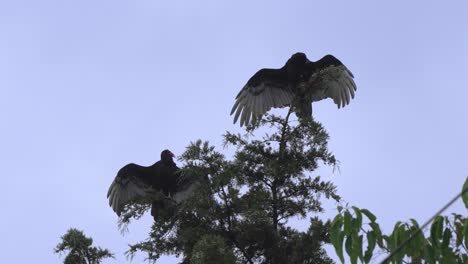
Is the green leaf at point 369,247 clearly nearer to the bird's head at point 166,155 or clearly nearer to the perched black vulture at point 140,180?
the perched black vulture at point 140,180

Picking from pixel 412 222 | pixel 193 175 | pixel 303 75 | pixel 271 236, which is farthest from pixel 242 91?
pixel 412 222

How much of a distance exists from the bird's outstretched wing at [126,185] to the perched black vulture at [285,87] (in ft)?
4.77

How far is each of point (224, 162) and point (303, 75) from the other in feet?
12.2

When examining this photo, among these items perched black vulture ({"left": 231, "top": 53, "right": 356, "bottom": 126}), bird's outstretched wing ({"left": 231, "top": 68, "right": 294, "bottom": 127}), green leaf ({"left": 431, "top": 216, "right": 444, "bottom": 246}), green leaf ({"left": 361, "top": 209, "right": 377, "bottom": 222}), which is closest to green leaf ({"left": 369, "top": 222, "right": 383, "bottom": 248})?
green leaf ({"left": 361, "top": 209, "right": 377, "bottom": 222})

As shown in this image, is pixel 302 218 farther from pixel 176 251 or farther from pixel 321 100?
pixel 321 100

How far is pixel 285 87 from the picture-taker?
10.5 metres

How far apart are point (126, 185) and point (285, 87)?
215 cm

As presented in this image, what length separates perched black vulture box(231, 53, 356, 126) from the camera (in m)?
9.87

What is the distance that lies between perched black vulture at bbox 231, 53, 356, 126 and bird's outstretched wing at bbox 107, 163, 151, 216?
1453 mm

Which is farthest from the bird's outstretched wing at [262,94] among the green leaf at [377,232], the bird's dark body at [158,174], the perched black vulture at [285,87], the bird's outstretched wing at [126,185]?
the green leaf at [377,232]

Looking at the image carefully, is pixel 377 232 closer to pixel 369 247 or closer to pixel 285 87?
pixel 369 247

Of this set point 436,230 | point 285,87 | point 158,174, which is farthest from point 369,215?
point 285,87

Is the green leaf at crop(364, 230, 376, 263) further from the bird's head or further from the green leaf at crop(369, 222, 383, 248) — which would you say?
the bird's head

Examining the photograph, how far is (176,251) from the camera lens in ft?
22.9
